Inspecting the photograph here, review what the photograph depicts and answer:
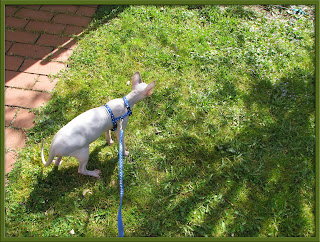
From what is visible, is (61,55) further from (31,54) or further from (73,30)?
(73,30)

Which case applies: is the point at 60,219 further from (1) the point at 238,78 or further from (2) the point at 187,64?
(1) the point at 238,78

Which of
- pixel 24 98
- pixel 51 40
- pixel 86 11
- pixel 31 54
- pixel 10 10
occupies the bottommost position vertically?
pixel 24 98

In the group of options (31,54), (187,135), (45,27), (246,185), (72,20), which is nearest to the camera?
(246,185)

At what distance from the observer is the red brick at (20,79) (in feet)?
15.4

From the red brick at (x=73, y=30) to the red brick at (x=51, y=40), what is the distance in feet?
0.74

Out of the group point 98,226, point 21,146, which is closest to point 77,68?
point 21,146

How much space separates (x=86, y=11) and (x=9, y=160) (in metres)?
4.20

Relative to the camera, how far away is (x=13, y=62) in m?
5.00

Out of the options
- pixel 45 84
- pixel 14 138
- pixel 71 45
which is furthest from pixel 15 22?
pixel 14 138

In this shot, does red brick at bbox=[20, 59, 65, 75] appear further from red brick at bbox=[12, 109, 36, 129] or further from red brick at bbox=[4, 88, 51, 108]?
red brick at bbox=[12, 109, 36, 129]

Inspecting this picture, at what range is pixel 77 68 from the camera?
16.4 ft

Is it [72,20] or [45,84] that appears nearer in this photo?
[45,84]

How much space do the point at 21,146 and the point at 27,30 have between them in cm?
308

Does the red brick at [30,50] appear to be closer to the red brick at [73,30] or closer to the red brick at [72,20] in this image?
the red brick at [73,30]
